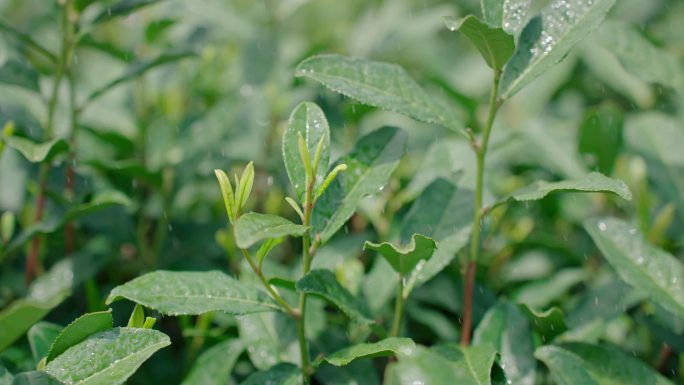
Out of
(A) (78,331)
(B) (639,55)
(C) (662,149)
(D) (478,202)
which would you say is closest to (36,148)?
(A) (78,331)

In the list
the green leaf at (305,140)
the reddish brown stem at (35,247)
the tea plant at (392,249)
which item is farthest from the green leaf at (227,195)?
the reddish brown stem at (35,247)

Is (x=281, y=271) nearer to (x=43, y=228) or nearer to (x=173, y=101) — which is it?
(x=43, y=228)

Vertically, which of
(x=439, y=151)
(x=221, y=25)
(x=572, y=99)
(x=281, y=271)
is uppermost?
(x=221, y=25)

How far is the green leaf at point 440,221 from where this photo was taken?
1.67 meters

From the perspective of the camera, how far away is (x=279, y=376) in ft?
5.05

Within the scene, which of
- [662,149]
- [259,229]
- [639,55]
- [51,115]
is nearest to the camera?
[259,229]

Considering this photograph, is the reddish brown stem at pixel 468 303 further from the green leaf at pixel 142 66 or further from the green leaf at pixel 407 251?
the green leaf at pixel 142 66

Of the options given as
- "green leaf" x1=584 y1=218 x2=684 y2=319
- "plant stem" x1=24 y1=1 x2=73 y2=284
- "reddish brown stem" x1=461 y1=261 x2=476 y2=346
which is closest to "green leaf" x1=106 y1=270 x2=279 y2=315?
"reddish brown stem" x1=461 y1=261 x2=476 y2=346

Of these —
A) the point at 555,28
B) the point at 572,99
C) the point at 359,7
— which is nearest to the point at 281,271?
the point at 555,28

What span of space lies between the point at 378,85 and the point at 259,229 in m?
0.47

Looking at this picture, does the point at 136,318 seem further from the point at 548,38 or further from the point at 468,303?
the point at 548,38

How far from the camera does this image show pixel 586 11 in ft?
5.18

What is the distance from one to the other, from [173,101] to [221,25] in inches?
21.4

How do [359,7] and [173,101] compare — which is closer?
[173,101]
